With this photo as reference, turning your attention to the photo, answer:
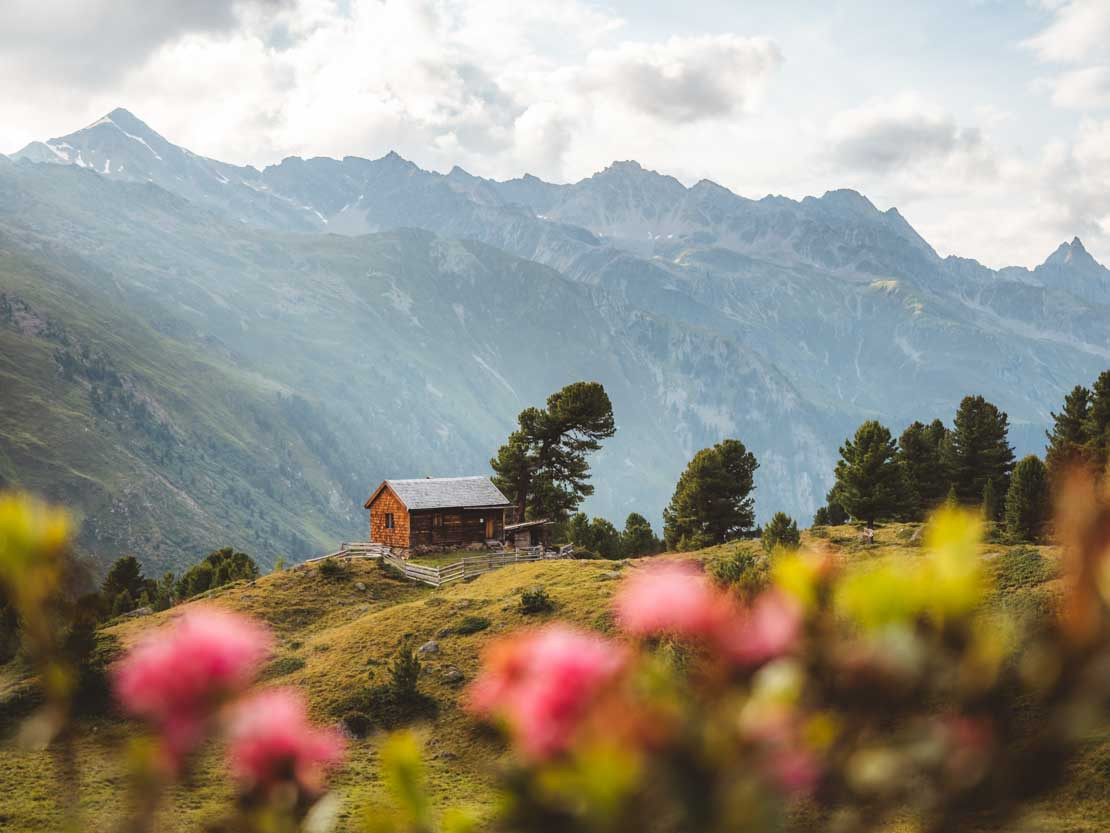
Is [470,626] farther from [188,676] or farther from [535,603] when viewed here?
[188,676]

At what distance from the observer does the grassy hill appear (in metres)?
19.1

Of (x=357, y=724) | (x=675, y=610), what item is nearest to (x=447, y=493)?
(x=357, y=724)

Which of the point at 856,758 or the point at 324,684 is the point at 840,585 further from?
the point at 324,684

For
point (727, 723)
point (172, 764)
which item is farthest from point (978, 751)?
point (172, 764)

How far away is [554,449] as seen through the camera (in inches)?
2768

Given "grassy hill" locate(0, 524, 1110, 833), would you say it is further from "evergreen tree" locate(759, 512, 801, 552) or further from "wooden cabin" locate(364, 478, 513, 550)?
"wooden cabin" locate(364, 478, 513, 550)

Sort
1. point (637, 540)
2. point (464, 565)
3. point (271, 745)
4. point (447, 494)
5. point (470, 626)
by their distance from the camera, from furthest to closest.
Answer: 1. point (637, 540)
2. point (447, 494)
3. point (464, 565)
4. point (470, 626)
5. point (271, 745)

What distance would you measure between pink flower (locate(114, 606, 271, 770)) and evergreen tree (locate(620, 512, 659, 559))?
71249 mm

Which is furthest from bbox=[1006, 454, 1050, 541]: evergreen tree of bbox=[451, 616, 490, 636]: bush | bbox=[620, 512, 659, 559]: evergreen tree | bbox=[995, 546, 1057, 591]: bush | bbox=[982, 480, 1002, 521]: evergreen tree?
bbox=[620, 512, 659, 559]: evergreen tree

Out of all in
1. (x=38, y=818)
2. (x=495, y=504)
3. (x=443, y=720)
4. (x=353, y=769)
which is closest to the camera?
(x=38, y=818)

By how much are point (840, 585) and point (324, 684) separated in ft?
111

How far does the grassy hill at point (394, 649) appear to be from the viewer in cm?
1912

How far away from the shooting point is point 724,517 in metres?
63.1

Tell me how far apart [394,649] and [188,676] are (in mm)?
35508
